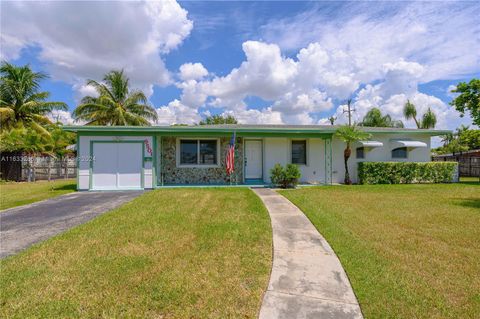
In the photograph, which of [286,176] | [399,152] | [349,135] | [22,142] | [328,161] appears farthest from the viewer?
[22,142]

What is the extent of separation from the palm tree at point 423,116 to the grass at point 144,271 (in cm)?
3159

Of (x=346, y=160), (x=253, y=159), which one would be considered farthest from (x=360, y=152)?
(x=253, y=159)

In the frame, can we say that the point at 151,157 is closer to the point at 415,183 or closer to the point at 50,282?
the point at 50,282

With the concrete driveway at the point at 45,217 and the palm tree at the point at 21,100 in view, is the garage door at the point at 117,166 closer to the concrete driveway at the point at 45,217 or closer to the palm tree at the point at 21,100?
the concrete driveway at the point at 45,217

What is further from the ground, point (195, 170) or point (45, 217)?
point (195, 170)

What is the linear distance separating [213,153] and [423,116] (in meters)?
28.1

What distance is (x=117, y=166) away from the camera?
1177 cm

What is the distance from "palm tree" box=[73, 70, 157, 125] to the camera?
918 inches

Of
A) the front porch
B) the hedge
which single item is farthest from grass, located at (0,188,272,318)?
the hedge

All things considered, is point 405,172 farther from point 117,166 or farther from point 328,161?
point 117,166

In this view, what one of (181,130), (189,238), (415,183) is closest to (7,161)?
(181,130)

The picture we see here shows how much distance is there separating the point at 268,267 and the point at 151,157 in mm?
9584

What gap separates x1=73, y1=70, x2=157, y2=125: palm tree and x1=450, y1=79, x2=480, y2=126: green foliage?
76.4 ft

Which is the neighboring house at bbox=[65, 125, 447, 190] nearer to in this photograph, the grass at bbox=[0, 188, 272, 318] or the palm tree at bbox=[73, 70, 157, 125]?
the grass at bbox=[0, 188, 272, 318]
